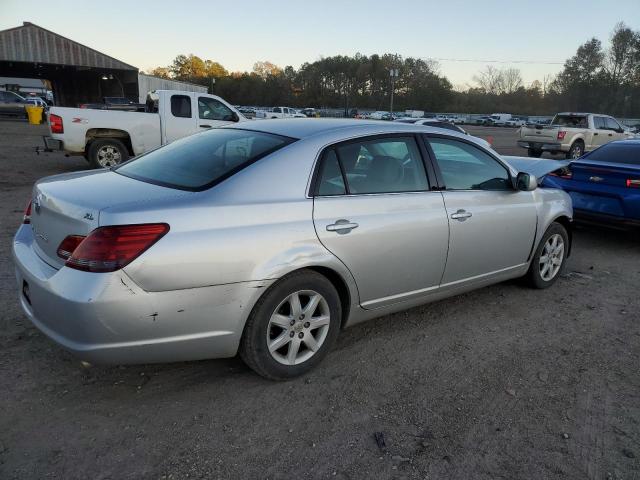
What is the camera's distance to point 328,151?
128 inches

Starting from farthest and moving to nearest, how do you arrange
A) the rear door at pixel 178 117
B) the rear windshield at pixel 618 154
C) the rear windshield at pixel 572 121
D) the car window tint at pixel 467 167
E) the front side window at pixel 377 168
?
the rear windshield at pixel 572 121, the rear door at pixel 178 117, the rear windshield at pixel 618 154, the car window tint at pixel 467 167, the front side window at pixel 377 168

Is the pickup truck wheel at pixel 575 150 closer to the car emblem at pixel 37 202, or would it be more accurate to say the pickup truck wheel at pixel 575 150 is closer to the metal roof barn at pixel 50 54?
the car emblem at pixel 37 202

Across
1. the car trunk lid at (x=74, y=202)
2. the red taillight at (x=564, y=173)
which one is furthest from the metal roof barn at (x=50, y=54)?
the car trunk lid at (x=74, y=202)

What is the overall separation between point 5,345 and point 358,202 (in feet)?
8.46

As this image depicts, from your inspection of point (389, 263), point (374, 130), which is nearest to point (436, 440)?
point (389, 263)

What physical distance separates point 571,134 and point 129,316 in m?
19.1

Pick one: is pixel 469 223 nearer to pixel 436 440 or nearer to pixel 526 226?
pixel 526 226

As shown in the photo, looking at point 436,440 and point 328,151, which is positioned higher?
point 328,151

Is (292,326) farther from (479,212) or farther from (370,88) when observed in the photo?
(370,88)

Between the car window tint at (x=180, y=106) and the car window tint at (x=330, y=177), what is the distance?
29.3 ft

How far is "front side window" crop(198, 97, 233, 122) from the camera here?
11557mm

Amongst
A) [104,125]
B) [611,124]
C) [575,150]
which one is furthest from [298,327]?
[611,124]

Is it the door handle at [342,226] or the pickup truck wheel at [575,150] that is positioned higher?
the door handle at [342,226]

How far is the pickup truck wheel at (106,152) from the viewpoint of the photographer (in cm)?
1070
